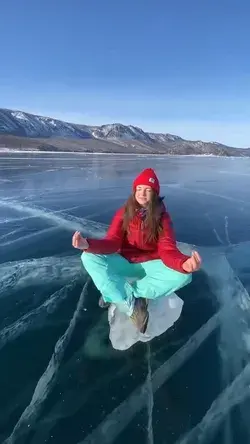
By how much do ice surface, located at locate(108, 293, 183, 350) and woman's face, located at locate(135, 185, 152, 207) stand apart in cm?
115

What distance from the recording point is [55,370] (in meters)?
3.21

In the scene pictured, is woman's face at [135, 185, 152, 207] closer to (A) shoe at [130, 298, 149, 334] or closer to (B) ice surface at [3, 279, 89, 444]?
(A) shoe at [130, 298, 149, 334]

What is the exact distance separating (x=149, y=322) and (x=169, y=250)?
2.67ft

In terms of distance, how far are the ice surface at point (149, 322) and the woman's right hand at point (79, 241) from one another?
84cm

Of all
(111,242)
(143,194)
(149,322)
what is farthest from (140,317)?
(143,194)

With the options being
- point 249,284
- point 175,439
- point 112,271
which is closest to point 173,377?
point 175,439

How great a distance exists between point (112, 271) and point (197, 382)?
142 centimetres

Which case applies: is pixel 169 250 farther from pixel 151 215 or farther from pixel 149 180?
pixel 149 180

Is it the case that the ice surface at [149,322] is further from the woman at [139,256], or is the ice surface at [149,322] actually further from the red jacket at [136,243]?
the red jacket at [136,243]

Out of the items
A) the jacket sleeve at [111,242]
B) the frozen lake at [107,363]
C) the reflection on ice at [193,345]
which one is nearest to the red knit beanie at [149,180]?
the jacket sleeve at [111,242]

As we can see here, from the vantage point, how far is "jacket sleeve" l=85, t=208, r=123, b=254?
12.6 ft

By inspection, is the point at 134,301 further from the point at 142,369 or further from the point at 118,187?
the point at 118,187

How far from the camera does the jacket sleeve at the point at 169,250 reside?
11.6 feet

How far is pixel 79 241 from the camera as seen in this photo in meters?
3.52
